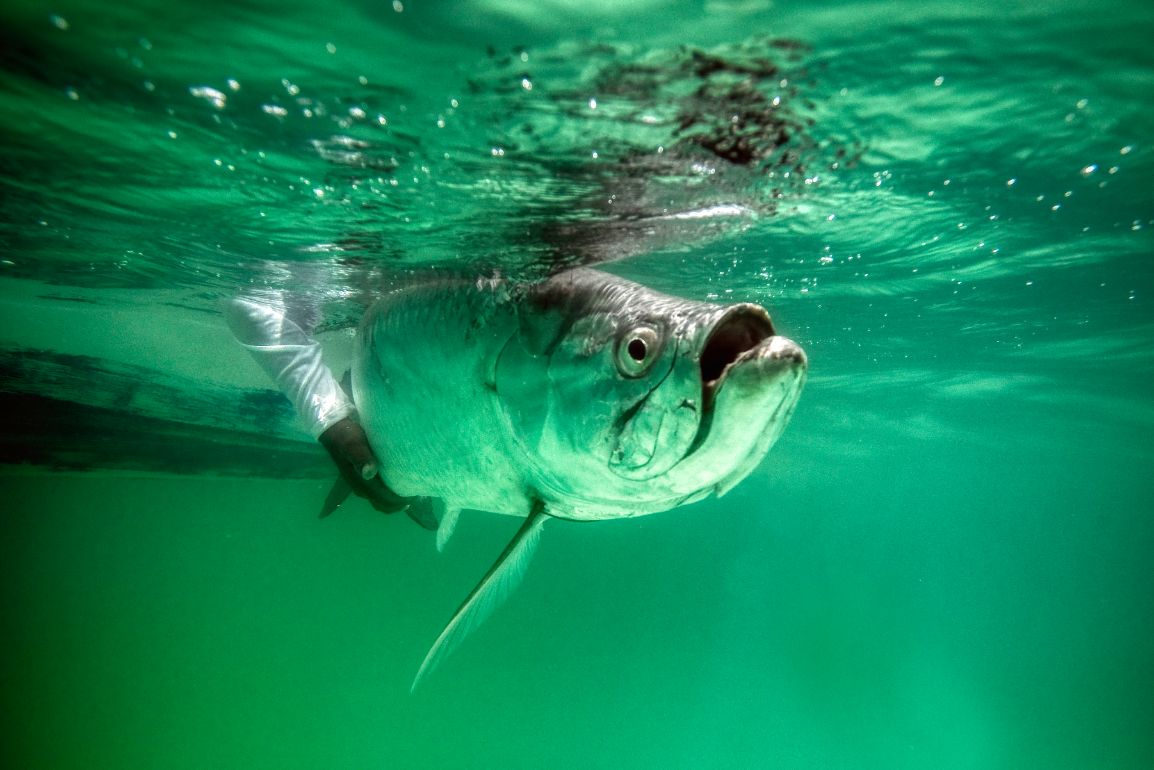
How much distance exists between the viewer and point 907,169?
6195mm

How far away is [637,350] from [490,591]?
1.29 meters

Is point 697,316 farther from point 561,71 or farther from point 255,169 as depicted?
point 255,169

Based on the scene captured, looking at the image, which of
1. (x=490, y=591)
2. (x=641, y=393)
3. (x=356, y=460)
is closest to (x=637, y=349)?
(x=641, y=393)

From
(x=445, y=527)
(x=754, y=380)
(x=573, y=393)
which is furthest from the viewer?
(x=445, y=527)

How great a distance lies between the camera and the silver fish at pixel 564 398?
2.04 m

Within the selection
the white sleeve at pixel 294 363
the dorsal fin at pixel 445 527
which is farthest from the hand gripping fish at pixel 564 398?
the white sleeve at pixel 294 363

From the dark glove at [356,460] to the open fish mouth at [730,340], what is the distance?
254 centimetres

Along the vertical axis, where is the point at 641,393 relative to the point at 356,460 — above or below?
above

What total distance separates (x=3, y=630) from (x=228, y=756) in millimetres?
13703

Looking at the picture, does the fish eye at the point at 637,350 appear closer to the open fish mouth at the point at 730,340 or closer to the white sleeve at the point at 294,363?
the open fish mouth at the point at 730,340

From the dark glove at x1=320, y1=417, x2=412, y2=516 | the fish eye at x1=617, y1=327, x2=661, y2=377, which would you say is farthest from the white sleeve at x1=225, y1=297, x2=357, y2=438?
the fish eye at x1=617, y1=327, x2=661, y2=377

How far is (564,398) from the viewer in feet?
8.16

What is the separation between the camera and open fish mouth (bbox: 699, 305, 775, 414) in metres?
2.04

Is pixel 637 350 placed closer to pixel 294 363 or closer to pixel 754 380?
pixel 754 380
